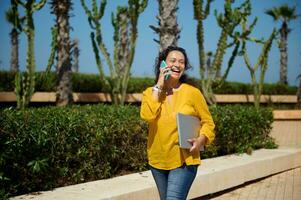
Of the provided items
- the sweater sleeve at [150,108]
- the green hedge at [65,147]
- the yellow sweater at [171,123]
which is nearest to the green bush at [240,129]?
the green hedge at [65,147]

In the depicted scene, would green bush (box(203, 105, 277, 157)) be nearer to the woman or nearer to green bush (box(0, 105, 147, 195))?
green bush (box(0, 105, 147, 195))

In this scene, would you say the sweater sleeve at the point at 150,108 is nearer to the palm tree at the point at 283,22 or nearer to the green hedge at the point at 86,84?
the green hedge at the point at 86,84

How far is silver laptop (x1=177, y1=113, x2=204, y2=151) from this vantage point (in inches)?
119

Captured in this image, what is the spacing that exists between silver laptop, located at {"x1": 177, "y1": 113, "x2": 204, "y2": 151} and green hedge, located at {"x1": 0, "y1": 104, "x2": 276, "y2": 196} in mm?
2179

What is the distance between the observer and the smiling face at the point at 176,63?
3.19m

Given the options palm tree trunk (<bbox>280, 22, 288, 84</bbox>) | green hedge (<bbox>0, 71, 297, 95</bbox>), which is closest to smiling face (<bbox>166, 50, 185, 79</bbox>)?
green hedge (<bbox>0, 71, 297, 95</bbox>)

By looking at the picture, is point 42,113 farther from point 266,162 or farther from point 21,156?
point 266,162

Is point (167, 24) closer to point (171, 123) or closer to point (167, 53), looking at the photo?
point (167, 53)

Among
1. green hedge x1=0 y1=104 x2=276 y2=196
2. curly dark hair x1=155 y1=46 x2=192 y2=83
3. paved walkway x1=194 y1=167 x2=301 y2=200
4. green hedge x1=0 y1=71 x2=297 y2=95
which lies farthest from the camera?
green hedge x1=0 y1=71 x2=297 y2=95

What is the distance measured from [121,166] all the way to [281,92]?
20473mm

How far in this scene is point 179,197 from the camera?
119 inches

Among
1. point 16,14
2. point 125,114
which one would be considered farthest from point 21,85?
point 125,114

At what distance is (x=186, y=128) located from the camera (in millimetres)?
3064

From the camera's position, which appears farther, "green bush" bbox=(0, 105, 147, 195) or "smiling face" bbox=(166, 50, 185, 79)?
"green bush" bbox=(0, 105, 147, 195)
